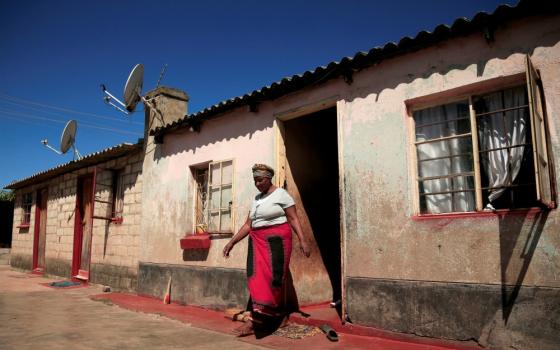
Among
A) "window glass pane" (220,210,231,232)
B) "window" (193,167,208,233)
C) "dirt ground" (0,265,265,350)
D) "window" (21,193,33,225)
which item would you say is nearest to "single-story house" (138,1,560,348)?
"window glass pane" (220,210,231,232)

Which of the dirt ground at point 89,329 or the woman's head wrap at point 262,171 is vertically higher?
the woman's head wrap at point 262,171

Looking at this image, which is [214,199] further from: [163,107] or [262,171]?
[163,107]

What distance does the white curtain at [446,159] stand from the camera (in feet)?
14.5

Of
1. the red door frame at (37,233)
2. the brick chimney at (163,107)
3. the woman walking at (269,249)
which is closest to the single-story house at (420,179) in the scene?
the woman walking at (269,249)

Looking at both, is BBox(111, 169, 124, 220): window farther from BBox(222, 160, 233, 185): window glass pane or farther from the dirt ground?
BBox(222, 160, 233, 185): window glass pane

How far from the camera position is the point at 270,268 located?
4.94 meters

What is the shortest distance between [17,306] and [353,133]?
6.22 meters

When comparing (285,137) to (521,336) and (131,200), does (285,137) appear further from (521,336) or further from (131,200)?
(131,200)

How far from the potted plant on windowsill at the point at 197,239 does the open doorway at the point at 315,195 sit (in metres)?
1.76

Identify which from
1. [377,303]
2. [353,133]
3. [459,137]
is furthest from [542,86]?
[377,303]

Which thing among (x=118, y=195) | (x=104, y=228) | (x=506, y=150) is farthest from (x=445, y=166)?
(x=104, y=228)

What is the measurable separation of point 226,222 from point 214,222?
0.31 metres

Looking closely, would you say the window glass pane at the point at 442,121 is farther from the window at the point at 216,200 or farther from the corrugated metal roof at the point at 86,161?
the corrugated metal roof at the point at 86,161

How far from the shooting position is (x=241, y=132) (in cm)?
702
